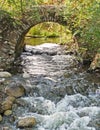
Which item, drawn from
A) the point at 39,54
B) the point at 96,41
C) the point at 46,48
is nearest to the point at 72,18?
the point at 96,41

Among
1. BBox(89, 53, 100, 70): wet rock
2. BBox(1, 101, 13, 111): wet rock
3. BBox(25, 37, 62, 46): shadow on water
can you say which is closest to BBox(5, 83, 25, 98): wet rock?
BBox(1, 101, 13, 111): wet rock

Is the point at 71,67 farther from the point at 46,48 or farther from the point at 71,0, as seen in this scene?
the point at 46,48

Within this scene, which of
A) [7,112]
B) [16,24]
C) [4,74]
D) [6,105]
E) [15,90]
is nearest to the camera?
[7,112]

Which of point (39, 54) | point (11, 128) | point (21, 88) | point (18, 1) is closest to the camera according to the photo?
point (11, 128)

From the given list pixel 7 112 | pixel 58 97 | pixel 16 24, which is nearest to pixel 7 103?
pixel 7 112

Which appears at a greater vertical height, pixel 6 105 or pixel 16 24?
pixel 16 24

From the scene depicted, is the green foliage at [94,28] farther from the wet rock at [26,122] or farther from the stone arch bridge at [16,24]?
the wet rock at [26,122]

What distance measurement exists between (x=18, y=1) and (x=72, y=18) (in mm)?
2161

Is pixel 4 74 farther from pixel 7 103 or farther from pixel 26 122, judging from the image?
pixel 26 122

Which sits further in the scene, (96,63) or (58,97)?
(96,63)

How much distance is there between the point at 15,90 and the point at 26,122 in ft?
6.01

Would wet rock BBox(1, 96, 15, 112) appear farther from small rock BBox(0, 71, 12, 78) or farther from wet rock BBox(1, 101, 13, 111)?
small rock BBox(0, 71, 12, 78)

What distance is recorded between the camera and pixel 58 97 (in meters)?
9.74

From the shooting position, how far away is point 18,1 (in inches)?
435
